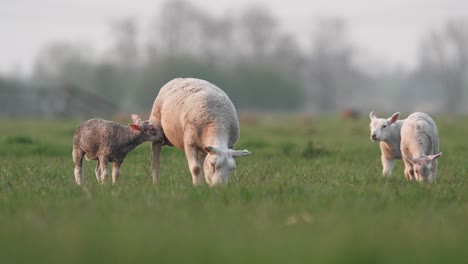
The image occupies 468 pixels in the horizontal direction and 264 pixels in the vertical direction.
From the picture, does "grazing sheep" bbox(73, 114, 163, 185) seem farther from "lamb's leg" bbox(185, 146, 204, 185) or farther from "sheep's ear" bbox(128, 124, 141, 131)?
"lamb's leg" bbox(185, 146, 204, 185)

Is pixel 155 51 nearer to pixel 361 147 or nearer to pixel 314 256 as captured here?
pixel 361 147

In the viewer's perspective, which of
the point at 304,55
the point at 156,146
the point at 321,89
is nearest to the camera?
the point at 156,146

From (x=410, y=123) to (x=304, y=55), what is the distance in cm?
9700

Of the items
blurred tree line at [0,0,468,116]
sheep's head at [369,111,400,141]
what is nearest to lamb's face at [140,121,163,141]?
sheep's head at [369,111,400,141]

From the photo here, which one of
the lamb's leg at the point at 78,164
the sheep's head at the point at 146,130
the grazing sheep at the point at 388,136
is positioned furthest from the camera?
the grazing sheep at the point at 388,136

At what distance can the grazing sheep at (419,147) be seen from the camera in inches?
363

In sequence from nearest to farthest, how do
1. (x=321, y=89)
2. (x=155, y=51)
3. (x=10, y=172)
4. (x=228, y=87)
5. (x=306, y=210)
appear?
(x=306, y=210) < (x=10, y=172) < (x=228, y=87) < (x=155, y=51) < (x=321, y=89)

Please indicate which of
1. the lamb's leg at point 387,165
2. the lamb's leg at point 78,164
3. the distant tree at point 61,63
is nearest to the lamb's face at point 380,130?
the lamb's leg at point 387,165

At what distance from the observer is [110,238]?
4297 mm

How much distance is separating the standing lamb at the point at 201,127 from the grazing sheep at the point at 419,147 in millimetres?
2474

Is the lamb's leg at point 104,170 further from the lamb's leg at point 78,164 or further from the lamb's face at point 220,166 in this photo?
the lamb's face at point 220,166

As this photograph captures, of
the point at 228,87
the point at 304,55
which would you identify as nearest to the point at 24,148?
the point at 228,87

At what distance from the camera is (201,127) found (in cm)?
879

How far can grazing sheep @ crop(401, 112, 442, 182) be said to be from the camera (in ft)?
30.2
